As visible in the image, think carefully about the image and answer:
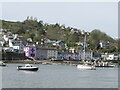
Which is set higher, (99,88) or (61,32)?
(61,32)

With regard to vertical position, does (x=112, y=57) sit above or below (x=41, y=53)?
below

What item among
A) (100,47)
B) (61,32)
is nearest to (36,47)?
(100,47)

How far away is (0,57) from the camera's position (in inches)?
2490

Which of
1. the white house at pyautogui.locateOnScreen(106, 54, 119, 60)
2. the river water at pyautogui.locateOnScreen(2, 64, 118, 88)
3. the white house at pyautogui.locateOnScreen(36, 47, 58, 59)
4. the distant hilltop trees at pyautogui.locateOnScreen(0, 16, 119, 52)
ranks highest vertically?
the distant hilltop trees at pyautogui.locateOnScreen(0, 16, 119, 52)

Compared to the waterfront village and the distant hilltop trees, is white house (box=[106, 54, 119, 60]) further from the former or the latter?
the distant hilltop trees

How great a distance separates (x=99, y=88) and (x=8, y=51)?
47.3m

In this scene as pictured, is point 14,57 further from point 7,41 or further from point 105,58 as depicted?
point 105,58

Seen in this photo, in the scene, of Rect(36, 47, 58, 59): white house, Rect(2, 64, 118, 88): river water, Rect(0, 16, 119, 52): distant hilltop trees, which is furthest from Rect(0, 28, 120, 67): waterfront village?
Rect(2, 64, 118, 88): river water

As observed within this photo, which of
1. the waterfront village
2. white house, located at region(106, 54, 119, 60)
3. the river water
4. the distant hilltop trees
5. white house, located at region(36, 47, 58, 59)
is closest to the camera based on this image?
the river water

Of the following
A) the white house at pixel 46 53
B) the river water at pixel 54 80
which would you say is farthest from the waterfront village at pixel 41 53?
the river water at pixel 54 80

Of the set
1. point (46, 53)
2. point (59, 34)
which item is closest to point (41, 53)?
point (46, 53)

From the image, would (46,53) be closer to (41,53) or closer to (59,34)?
(41,53)

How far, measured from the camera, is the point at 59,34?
101188 millimetres

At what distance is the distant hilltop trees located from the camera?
92.8 metres
